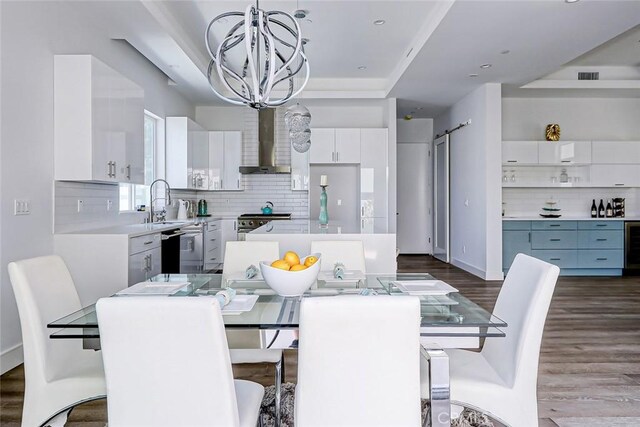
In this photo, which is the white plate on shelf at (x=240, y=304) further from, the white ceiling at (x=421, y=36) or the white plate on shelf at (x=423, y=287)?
the white ceiling at (x=421, y=36)

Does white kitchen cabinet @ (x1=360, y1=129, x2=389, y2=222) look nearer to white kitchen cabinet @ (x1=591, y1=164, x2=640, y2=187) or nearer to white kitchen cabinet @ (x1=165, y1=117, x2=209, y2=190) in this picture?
white kitchen cabinet @ (x1=165, y1=117, x2=209, y2=190)

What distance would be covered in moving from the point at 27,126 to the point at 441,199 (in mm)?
6966

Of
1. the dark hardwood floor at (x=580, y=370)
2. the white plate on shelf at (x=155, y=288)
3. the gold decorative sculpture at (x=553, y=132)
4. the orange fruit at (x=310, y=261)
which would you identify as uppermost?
the gold decorative sculpture at (x=553, y=132)

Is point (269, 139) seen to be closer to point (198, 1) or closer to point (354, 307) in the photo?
point (198, 1)

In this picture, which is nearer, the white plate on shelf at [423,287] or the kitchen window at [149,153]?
the white plate on shelf at [423,287]

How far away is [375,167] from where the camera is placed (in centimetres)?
689

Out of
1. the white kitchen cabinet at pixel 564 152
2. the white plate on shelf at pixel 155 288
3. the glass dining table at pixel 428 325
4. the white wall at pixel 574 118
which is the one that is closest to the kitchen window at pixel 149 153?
the white plate on shelf at pixel 155 288

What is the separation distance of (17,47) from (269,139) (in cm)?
444

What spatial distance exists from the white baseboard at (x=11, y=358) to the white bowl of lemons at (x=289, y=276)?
214 centimetres

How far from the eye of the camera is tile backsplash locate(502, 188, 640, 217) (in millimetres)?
6746

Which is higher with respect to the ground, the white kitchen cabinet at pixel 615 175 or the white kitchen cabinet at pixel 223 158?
the white kitchen cabinet at pixel 223 158

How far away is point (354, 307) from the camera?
3.72ft

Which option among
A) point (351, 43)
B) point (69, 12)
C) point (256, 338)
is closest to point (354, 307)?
point (256, 338)

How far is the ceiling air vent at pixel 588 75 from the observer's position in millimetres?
6125
